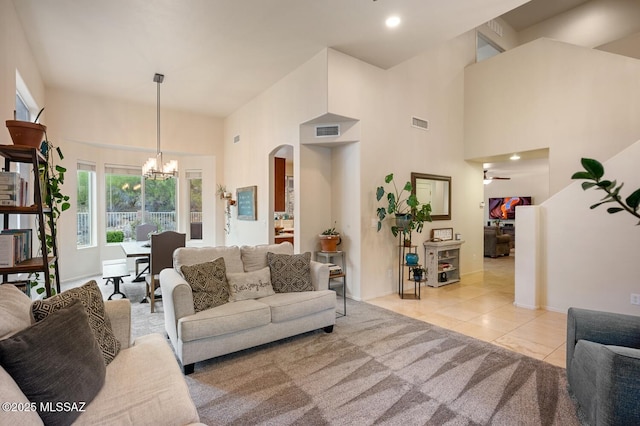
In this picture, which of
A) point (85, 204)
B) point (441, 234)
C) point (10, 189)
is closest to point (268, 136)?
point (441, 234)

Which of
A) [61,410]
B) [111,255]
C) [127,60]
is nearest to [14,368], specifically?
[61,410]

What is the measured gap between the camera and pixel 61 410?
1.24m

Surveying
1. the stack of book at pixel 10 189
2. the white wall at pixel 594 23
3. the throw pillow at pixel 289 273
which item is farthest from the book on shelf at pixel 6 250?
the white wall at pixel 594 23

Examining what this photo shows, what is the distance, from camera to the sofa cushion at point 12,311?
1.42 metres

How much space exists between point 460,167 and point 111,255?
7427 millimetres

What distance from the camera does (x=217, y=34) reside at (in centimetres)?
382

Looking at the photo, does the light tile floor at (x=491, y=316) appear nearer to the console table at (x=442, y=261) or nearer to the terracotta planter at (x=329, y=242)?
the console table at (x=442, y=261)

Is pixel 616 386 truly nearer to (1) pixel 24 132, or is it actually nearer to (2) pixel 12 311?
(2) pixel 12 311

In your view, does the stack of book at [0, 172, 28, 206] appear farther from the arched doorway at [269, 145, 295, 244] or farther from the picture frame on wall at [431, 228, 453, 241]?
the picture frame on wall at [431, 228, 453, 241]

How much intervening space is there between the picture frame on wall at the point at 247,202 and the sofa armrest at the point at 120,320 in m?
3.84

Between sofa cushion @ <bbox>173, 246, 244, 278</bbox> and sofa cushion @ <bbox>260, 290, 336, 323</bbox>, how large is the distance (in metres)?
0.52

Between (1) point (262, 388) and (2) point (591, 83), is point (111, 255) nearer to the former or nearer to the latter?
(1) point (262, 388)

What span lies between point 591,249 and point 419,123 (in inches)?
121

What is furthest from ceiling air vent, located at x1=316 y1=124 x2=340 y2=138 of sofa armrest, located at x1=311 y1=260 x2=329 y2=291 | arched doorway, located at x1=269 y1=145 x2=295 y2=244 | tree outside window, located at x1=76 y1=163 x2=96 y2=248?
tree outside window, located at x1=76 y1=163 x2=96 y2=248
